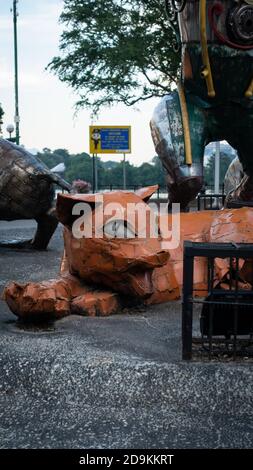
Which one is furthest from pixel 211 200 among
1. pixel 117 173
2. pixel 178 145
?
pixel 117 173

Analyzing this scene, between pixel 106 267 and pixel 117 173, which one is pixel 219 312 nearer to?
pixel 106 267

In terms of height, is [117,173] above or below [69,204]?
above

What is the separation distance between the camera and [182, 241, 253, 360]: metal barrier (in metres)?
2.70

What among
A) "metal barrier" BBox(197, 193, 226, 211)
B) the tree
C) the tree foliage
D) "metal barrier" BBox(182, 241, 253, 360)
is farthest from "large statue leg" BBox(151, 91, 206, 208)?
the tree foliage

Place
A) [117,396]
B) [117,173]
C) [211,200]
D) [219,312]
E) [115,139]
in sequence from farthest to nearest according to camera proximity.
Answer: [117,173]
[115,139]
[211,200]
[219,312]
[117,396]

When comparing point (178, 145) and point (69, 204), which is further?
point (178, 145)

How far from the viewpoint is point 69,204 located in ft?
11.4

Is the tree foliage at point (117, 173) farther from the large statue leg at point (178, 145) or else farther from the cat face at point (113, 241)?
the cat face at point (113, 241)

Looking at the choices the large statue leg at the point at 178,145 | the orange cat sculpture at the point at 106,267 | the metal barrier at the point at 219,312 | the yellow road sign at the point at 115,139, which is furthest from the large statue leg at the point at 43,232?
the yellow road sign at the point at 115,139

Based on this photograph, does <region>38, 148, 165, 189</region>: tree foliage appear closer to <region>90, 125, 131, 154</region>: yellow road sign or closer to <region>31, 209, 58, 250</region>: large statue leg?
<region>90, 125, 131, 154</region>: yellow road sign

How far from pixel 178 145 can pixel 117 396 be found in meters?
2.37

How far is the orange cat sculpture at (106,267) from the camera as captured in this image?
10.8ft

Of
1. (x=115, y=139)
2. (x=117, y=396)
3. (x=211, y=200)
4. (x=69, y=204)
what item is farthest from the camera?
(x=115, y=139)
